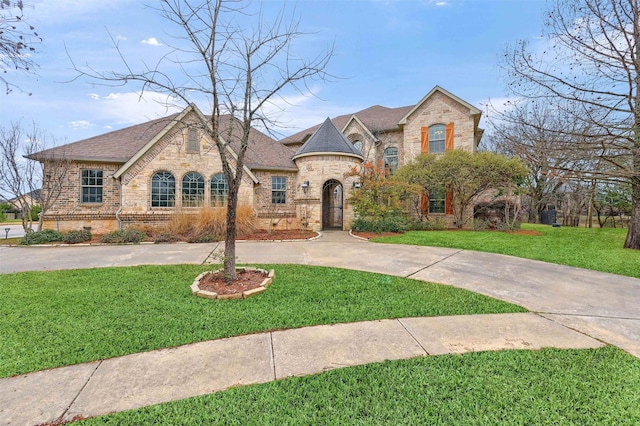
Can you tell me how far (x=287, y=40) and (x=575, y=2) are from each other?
843 cm

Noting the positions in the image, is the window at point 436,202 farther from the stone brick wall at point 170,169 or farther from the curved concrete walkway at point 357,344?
the curved concrete walkway at point 357,344

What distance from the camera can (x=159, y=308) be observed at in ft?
13.5

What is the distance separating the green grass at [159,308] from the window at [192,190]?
8.15 metres

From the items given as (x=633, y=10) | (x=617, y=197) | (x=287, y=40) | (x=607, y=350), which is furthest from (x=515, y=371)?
(x=617, y=197)

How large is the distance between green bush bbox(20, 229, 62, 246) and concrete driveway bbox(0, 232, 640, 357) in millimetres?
761

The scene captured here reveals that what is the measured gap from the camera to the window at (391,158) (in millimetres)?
20203

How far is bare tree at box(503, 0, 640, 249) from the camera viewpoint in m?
7.84

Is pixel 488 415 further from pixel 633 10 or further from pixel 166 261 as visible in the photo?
pixel 633 10

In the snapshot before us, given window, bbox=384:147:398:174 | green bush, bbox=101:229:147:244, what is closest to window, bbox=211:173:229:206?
green bush, bbox=101:229:147:244

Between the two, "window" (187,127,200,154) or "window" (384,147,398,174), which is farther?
"window" (384,147,398,174)

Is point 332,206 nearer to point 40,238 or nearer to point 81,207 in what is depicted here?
point 81,207

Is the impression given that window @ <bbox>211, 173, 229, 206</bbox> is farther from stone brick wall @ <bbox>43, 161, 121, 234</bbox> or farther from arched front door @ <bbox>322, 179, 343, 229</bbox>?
arched front door @ <bbox>322, 179, 343, 229</bbox>

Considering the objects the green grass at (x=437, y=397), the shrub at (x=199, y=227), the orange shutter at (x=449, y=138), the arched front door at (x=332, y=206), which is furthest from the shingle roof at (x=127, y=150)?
the green grass at (x=437, y=397)

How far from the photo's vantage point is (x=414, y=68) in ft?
44.5
